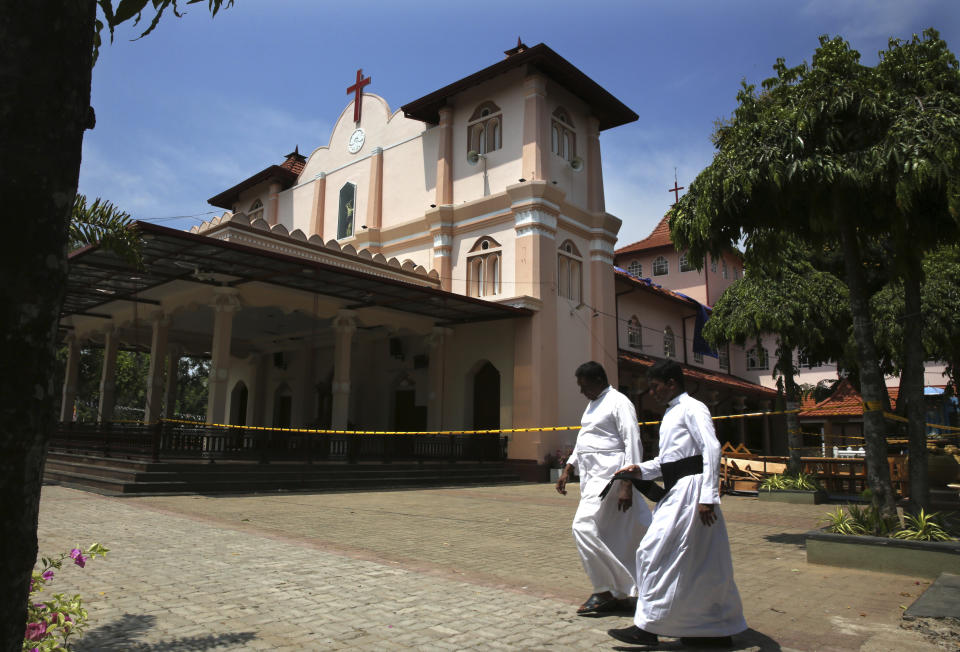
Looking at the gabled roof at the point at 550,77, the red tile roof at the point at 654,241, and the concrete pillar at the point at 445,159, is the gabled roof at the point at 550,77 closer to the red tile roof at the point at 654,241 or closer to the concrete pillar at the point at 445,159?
the concrete pillar at the point at 445,159

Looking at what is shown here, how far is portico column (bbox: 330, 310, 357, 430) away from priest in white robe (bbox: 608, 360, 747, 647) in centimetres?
1500

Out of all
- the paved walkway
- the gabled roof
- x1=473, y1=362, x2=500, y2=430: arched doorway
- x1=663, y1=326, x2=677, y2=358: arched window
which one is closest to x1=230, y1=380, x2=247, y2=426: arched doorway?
x1=473, y1=362, x2=500, y2=430: arched doorway

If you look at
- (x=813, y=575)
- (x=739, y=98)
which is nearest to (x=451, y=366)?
(x=739, y=98)

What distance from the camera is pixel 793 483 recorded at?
14.0 metres

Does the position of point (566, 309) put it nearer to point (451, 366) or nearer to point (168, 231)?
point (451, 366)

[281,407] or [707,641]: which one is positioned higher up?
[281,407]

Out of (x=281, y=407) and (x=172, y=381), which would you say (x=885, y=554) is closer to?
(x=172, y=381)

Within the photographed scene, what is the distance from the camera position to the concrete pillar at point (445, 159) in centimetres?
2323

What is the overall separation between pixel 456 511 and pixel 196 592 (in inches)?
258

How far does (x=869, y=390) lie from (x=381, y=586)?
5.66m

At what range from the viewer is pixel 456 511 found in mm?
11086

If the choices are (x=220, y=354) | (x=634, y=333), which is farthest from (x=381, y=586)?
(x=634, y=333)

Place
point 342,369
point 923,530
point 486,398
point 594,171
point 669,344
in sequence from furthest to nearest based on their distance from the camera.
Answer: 1. point 669,344
2. point 594,171
3. point 486,398
4. point 342,369
5. point 923,530

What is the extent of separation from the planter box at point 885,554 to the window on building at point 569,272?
1553cm
